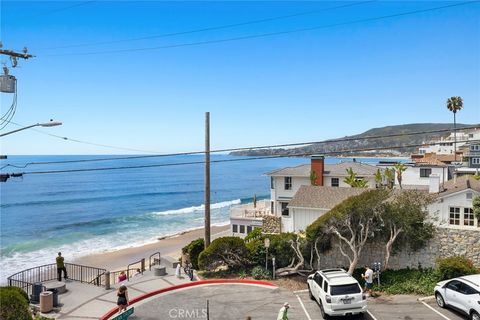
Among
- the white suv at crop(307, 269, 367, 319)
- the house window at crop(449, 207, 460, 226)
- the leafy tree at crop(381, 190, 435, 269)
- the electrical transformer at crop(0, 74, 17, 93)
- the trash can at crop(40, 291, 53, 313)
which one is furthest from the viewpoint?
the house window at crop(449, 207, 460, 226)

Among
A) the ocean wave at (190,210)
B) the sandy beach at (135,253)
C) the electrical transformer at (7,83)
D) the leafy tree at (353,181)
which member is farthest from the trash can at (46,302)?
the ocean wave at (190,210)

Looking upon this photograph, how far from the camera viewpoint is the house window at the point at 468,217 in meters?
23.5

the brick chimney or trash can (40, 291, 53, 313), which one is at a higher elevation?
the brick chimney

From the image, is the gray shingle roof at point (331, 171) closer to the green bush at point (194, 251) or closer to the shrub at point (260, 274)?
the green bush at point (194, 251)

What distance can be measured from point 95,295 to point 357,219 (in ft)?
50.1

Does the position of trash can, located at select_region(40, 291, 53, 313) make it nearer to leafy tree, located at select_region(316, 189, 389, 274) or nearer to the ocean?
leafy tree, located at select_region(316, 189, 389, 274)

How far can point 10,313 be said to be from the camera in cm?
1288

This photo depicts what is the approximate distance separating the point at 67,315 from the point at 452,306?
1698 centimetres

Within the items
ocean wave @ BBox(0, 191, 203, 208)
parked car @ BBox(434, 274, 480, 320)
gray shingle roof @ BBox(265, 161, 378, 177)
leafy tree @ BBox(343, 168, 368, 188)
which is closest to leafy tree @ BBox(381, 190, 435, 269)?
parked car @ BBox(434, 274, 480, 320)

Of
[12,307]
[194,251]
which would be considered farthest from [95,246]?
[12,307]

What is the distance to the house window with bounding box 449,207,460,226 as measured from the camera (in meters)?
23.8

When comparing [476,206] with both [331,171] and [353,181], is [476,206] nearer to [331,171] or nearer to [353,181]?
[353,181]

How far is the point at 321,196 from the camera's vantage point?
3122 cm

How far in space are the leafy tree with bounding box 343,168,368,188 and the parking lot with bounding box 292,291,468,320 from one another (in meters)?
17.2
